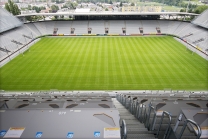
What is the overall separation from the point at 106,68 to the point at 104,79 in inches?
129

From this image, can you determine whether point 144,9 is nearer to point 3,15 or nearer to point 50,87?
point 3,15

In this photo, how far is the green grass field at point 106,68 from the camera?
19.6 meters

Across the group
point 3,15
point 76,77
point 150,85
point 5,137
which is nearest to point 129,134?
point 5,137

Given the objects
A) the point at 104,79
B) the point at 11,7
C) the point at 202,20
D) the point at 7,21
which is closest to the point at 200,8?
the point at 202,20

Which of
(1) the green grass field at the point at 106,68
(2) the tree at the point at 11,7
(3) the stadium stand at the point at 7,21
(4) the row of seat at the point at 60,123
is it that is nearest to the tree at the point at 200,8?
(1) the green grass field at the point at 106,68

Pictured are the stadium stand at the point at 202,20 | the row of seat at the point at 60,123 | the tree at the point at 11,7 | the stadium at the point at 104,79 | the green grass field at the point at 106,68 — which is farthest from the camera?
the tree at the point at 11,7

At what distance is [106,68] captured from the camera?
23.8 meters

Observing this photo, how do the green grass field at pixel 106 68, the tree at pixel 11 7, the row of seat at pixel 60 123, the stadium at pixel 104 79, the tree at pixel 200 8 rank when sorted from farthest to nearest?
1. the tree at pixel 200 8
2. the tree at pixel 11 7
3. the green grass field at pixel 106 68
4. the stadium at pixel 104 79
5. the row of seat at pixel 60 123

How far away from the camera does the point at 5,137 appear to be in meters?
3.23

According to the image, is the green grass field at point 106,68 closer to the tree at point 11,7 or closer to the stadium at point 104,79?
the stadium at point 104,79

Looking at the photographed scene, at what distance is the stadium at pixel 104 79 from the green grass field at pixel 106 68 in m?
0.12

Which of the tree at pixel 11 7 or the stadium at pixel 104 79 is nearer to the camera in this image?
the stadium at pixel 104 79

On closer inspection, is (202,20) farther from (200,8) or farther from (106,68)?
(106,68)

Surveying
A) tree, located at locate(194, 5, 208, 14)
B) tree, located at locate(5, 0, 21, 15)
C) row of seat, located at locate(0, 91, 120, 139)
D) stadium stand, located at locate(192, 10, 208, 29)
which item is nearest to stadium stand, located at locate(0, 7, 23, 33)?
tree, located at locate(5, 0, 21, 15)
